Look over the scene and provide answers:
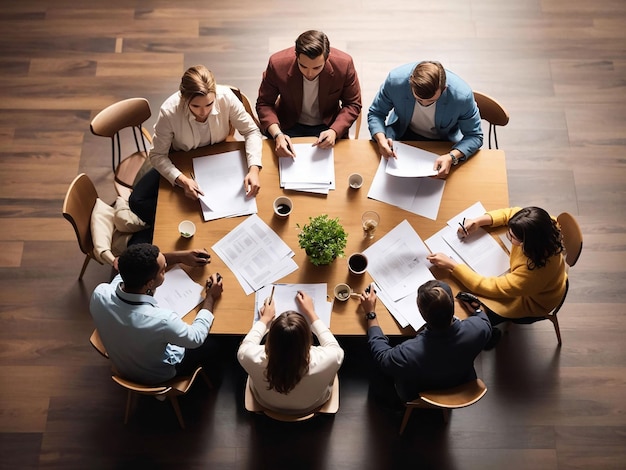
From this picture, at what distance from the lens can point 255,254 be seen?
9.59ft

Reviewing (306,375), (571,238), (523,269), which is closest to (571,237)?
(571,238)

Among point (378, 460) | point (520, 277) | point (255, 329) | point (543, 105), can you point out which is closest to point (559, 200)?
point (543, 105)

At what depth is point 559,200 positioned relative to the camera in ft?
13.4

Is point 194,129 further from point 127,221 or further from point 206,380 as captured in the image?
point 206,380

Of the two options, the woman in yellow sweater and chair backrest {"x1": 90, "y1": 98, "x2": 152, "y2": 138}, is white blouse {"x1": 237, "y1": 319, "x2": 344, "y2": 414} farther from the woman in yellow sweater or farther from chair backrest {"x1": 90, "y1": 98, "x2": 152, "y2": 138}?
chair backrest {"x1": 90, "y1": 98, "x2": 152, "y2": 138}

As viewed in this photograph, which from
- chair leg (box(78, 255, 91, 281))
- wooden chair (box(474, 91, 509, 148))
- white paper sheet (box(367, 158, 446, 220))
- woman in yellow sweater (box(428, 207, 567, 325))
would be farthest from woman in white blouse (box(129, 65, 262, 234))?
wooden chair (box(474, 91, 509, 148))

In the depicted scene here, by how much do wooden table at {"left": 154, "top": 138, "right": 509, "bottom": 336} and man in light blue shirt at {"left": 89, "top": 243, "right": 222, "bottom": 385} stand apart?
115mm

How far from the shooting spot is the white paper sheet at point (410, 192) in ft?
9.97

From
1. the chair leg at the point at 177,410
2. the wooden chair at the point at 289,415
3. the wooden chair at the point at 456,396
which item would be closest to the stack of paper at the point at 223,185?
the wooden chair at the point at 289,415

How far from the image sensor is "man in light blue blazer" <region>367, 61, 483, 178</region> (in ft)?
9.95

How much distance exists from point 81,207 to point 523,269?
236 centimetres

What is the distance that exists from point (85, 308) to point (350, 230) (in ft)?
6.30

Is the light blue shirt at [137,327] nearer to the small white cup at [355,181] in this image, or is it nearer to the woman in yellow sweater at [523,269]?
the small white cup at [355,181]

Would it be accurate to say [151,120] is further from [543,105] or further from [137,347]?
[543,105]
